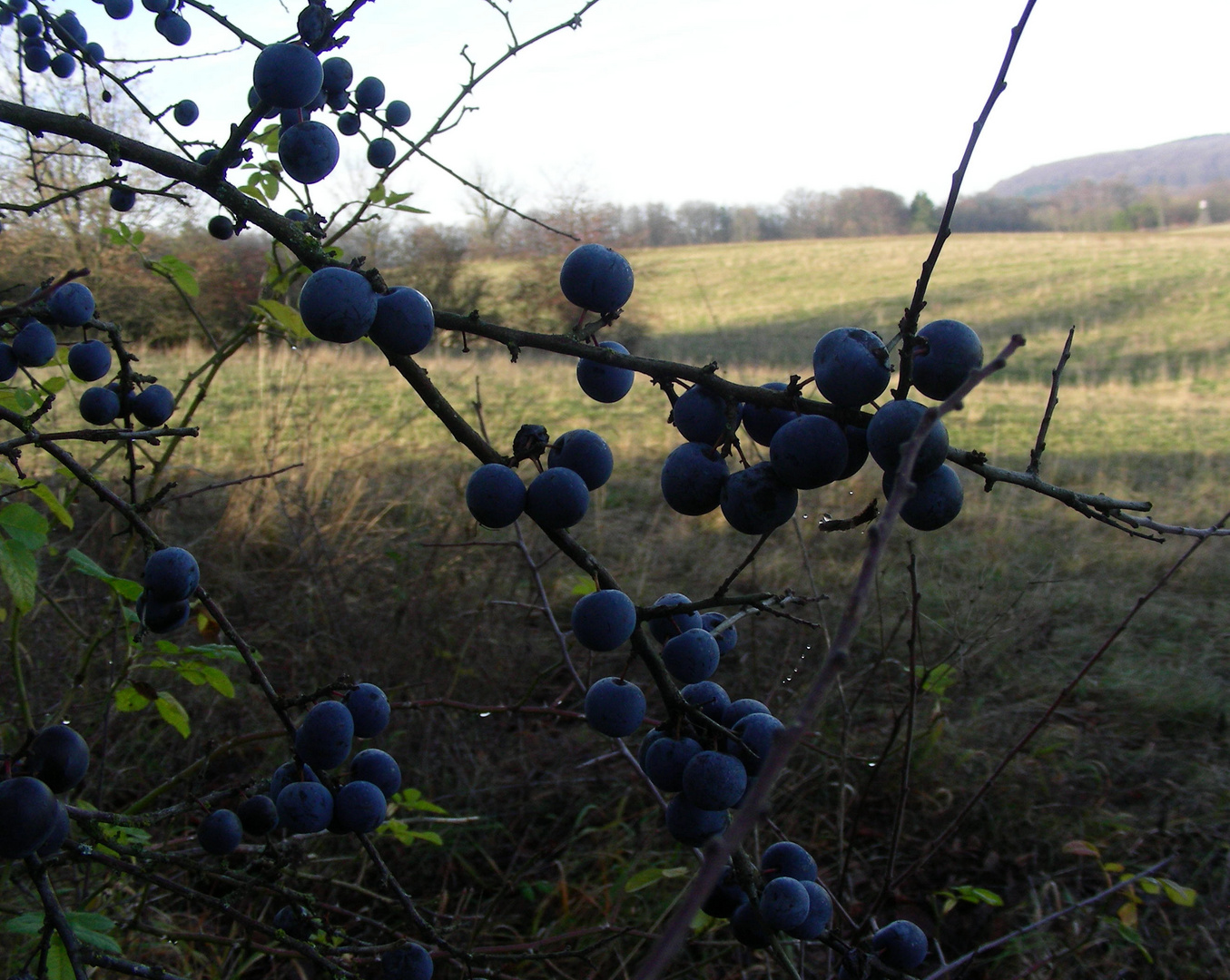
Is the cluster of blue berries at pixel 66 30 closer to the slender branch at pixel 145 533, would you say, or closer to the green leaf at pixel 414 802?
the slender branch at pixel 145 533

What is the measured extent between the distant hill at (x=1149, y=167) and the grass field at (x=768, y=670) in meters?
65.0

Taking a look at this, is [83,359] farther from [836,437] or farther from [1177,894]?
[1177,894]

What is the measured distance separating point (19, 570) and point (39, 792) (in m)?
0.29

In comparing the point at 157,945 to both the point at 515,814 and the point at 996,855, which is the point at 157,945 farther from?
the point at 996,855

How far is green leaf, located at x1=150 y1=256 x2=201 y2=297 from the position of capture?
2113 mm

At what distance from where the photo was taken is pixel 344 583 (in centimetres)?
440

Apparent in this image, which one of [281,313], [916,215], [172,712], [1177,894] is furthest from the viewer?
[916,215]

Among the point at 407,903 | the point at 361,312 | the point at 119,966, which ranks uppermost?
the point at 361,312

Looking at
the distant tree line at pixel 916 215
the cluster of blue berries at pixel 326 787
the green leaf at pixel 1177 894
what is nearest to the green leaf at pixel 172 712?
the cluster of blue berries at pixel 326 787

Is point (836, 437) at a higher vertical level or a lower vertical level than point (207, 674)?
higher

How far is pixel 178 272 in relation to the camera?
2.16 m

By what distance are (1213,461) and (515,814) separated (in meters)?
9.64

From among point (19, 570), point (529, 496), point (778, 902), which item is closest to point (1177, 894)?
point (778, 902)

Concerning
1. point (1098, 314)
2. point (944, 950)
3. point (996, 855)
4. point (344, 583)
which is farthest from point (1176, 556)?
point (1098, 314)
